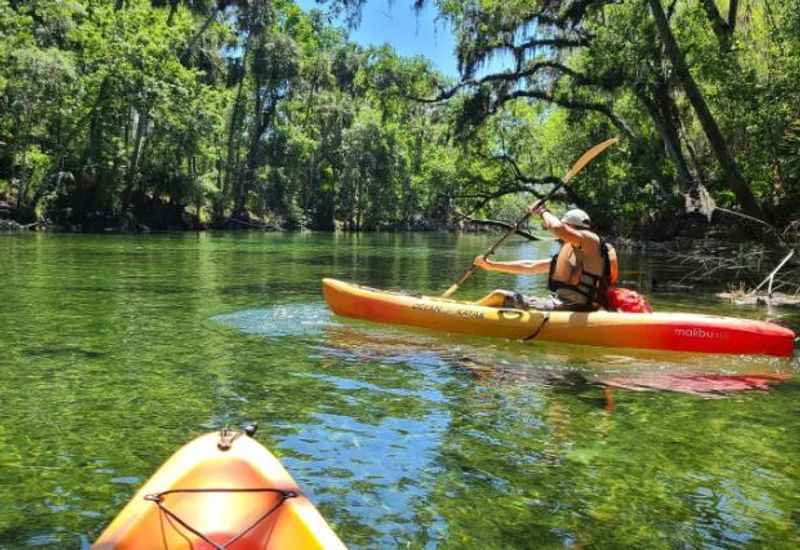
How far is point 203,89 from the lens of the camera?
131 ft

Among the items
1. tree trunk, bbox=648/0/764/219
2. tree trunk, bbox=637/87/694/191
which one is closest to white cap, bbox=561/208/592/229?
tree trunk, bbox=648/0/764/219

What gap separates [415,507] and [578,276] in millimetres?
4936

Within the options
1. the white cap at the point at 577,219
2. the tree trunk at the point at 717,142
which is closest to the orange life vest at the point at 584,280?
the white cap at the point at 577,219

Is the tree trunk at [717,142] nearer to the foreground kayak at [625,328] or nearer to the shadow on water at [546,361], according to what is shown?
the foreground kayak at [625,328]

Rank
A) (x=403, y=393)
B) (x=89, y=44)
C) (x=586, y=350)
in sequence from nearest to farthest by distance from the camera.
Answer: (x=403, y=393), (x=586, y=350), (x=89, y=44)

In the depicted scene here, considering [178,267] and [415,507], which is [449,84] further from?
[415,507]

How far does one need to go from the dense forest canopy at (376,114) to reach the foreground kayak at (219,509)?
9344 mm

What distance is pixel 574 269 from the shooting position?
8305 mm

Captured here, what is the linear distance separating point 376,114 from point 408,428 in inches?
2083

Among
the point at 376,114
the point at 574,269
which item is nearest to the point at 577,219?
the point at 574,269

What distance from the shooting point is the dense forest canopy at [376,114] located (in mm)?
16109

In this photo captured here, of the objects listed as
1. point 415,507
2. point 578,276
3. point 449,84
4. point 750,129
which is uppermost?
point 449,84

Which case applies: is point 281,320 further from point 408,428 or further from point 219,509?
point 219,509

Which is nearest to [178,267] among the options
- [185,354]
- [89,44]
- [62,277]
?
[62,277]
